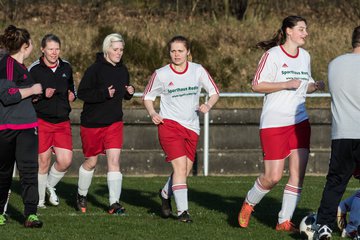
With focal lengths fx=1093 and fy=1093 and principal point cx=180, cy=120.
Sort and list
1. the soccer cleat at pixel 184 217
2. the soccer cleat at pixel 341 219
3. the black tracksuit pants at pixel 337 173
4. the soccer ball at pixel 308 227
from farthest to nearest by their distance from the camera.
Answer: the soccer cleat at pixel 184 217 < the soccer cleat at pixel 341 219 < the soccer ball at pixel 308 227 < the black tracksuit pants at pixel 337 173

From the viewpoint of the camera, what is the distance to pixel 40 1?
84.9ft

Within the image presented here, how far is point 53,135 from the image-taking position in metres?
12.9

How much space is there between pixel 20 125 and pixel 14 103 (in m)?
0.26

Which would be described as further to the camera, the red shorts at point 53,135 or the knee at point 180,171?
the red shorts at point 53,135

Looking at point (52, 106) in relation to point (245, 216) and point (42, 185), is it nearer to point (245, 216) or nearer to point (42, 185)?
point (42, 185)

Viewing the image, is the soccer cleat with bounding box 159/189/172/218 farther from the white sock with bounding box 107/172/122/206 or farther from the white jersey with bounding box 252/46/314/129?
the white jersey with bounding box 252/46/314/129

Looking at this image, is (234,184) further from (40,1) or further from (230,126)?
(40,1)

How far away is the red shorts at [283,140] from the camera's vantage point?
428 inches

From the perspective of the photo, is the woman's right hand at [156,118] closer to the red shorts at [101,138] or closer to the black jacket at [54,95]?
the red shorts at [101,138]

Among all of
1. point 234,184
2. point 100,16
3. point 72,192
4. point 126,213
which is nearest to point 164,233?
point 126,213

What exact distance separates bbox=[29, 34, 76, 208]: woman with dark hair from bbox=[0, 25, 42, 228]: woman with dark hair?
6.25ft

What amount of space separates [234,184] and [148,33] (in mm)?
7673

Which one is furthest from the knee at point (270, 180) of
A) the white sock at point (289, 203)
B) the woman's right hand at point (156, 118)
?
the woman's right hand at point (156, 118)

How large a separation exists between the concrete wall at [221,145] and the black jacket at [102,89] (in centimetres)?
554
